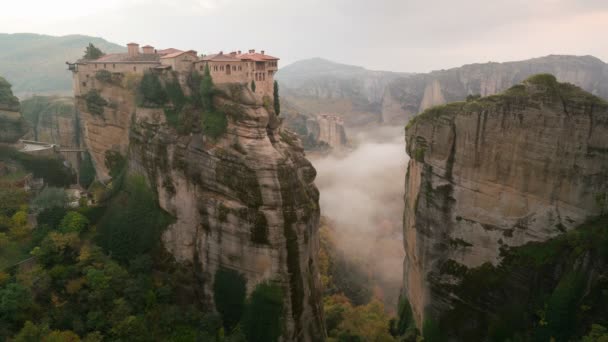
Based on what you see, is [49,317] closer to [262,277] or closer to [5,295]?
[5,295]

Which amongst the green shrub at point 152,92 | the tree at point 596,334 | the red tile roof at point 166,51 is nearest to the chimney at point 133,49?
the red tile roof at point 166,51

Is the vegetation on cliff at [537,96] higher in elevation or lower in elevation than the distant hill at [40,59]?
lower

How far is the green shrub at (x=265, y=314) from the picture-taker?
1165 inches

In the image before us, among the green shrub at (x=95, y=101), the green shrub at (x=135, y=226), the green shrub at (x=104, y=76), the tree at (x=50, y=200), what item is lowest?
the green shrub at (x=135, y=226)

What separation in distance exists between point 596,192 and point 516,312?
740 centimetres

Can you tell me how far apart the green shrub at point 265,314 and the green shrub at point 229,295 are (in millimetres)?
966

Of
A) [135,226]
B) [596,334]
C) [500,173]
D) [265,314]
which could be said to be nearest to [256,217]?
[265,314]

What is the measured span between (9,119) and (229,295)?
2668cm

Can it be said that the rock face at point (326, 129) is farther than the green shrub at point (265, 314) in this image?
Yes

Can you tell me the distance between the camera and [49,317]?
2609 cm

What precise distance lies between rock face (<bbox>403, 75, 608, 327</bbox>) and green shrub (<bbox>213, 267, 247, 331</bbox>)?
40.2 ft

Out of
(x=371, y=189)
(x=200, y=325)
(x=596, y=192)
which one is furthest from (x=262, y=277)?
(x=371, y=189)

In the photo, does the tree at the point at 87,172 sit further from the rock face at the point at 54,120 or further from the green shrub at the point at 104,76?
the green shrub at the point at 104,76

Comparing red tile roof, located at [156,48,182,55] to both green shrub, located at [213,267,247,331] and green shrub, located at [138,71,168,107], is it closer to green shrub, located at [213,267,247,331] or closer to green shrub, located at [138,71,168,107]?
green shrub, located at [138,71,168,107]
